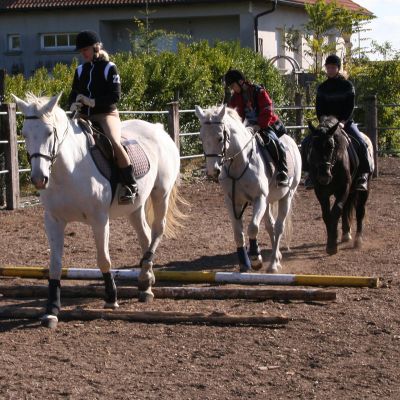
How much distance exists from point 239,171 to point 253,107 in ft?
3.00

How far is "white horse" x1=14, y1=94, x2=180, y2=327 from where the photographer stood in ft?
24.0

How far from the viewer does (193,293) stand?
8609 millimetres

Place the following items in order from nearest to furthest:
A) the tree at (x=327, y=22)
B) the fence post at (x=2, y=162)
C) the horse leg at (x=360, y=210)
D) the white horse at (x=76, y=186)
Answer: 1. the white horse at (x=76, y=186)
2. the horse leg at (x=360, y=210)
3. the fence post at (x=2, y=162)
4. the tree at (x=327, y=22)

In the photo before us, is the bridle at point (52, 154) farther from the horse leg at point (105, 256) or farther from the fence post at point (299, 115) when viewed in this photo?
the fence post at point (299, 115)

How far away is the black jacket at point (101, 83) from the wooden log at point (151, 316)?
1.82 meters

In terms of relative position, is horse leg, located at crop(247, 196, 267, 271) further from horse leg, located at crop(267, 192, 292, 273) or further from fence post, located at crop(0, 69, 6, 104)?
fence post, located at crop(0, 69, 6, 104)

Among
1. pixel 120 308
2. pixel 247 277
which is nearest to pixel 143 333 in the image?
pixel 120 308

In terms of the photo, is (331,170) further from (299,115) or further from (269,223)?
(299,115)

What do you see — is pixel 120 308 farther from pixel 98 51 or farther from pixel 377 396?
pixel 377 396

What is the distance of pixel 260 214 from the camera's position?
9.93 m

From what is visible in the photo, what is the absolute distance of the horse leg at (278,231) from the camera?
1025 centimetres

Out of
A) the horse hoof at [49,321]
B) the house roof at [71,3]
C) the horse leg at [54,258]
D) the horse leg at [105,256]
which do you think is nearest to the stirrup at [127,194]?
the horse leg at [105,256]

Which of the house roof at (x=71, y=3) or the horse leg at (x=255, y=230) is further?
the house roof at (x=71, y=3)

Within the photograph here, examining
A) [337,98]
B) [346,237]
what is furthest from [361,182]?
[337,98]
